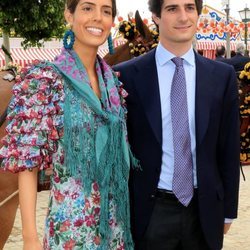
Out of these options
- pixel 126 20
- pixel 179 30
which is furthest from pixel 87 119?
pixel 126 20

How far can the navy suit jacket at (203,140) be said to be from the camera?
7.25 feet

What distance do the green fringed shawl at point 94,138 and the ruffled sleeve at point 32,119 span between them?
54mm

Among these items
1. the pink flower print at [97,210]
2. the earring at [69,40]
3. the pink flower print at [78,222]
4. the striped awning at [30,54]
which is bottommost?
the pink flower print at [78,222]

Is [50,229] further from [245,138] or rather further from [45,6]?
[45,6]

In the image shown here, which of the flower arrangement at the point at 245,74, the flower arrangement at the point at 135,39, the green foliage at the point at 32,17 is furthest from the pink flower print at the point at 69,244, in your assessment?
the green foliage at the point at 32,17

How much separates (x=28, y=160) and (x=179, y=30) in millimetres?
947

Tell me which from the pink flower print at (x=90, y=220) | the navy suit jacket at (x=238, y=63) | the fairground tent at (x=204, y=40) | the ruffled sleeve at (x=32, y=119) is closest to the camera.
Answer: the ruffled sleeve at (x=32, y=119)

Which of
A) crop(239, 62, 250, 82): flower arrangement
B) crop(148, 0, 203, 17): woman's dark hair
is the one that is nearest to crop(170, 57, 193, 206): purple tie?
crop(148, 0, 203, 17): woman's dark hair

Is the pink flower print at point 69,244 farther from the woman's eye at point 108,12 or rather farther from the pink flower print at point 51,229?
the woman's eye at point 108,12

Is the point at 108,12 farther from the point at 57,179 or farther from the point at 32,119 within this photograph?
the point at 57,179

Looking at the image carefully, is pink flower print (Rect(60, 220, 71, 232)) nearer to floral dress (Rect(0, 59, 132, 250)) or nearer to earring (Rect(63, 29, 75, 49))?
floral dress (Rect(0, 59, 132, 250))

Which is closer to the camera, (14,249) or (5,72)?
(5,72)

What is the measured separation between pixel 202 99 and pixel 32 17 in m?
8.10

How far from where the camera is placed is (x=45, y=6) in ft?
32.0
